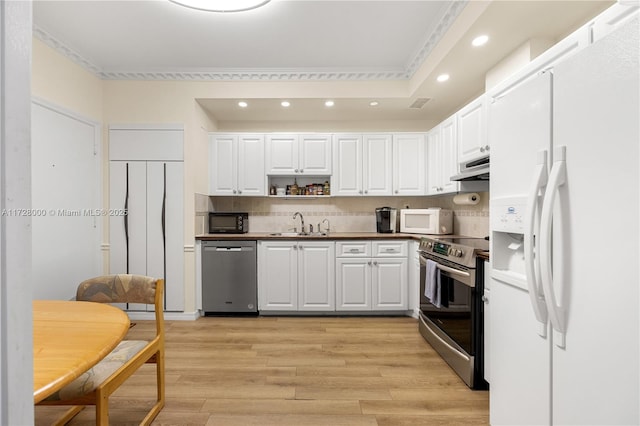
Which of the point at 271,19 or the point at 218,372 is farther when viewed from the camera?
the point at 271,19

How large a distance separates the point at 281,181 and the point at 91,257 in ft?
7.82

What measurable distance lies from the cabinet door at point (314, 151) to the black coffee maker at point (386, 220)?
92 cm

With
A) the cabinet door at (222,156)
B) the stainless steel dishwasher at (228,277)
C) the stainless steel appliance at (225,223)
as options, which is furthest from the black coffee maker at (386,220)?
the cabinet door at (222,156)

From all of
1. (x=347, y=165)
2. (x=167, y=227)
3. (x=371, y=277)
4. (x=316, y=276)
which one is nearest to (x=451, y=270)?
(x=371, y=277)

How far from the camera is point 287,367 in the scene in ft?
8.45

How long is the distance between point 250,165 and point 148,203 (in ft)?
4.17

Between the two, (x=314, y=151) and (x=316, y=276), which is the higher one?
(x=314, y=151)

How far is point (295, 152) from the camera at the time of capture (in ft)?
13.8

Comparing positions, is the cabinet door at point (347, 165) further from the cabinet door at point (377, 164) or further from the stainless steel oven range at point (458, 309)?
the stainless steel oven range at point (458, 309)

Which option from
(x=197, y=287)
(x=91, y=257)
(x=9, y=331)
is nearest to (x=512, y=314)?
(x=9, y=331)

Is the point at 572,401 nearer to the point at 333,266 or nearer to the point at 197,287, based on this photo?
the point at 333,266

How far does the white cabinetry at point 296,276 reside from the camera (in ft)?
12.5

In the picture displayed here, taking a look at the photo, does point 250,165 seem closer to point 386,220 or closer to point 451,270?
point 386,220

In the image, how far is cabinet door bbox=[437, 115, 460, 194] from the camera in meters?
3.34
